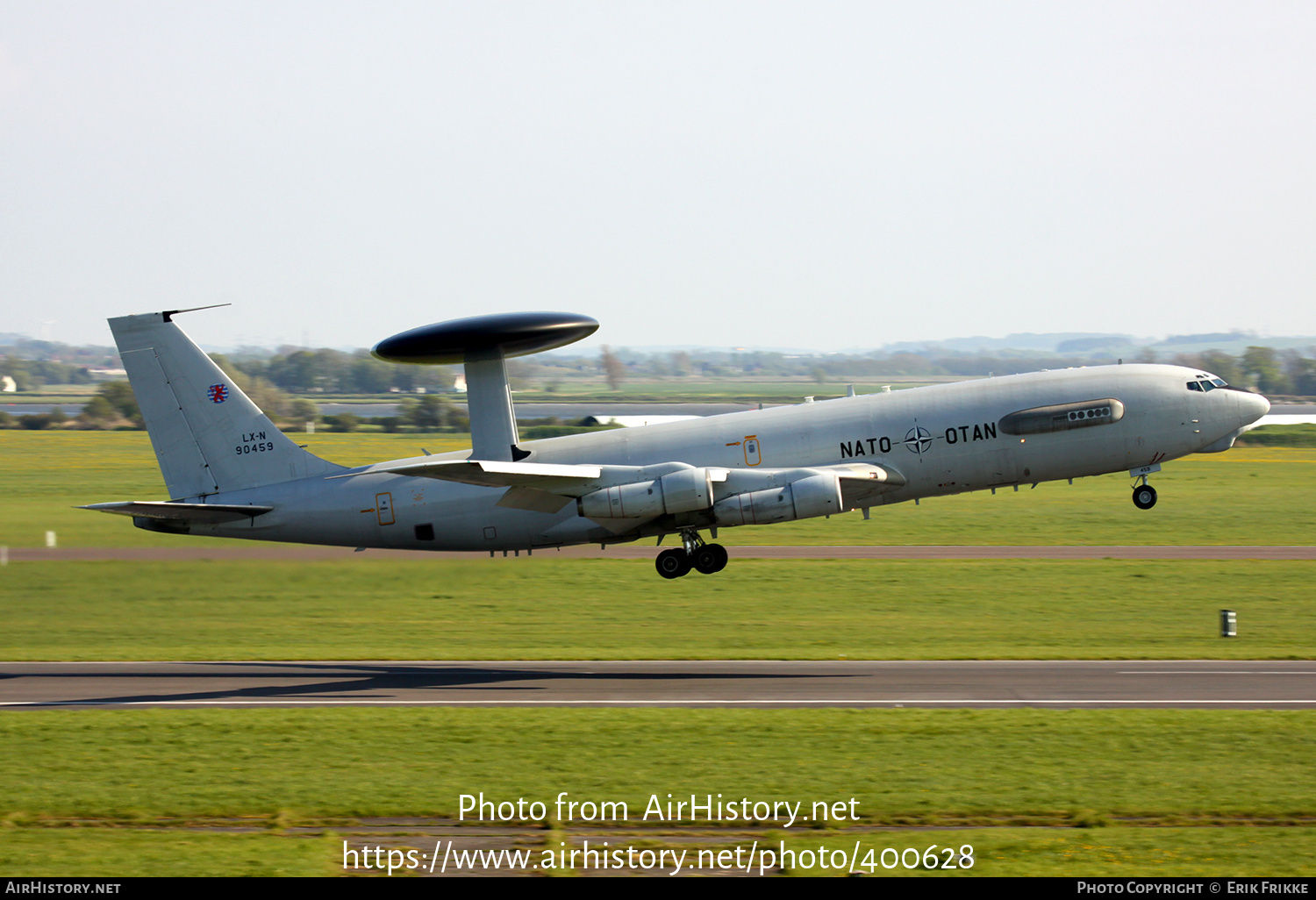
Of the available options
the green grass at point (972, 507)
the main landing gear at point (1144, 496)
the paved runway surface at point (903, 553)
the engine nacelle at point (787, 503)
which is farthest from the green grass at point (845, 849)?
the paved runway surface at point (903, 553)

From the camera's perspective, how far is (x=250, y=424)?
1447 inches

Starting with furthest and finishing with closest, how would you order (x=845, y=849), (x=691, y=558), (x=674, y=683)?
(x=691, y=558)
(x=674, y=683)
(x=845, y=849)

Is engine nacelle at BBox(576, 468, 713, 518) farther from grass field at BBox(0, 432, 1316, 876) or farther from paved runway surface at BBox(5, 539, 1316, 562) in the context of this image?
paved runway surface at BBox(5, 539, 1316, 562)

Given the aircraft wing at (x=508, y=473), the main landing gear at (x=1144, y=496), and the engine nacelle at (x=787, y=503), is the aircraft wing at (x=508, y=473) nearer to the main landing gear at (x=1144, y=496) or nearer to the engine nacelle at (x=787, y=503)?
the engine nacelle at (x=787, y=503)

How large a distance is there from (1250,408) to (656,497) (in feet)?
55.6

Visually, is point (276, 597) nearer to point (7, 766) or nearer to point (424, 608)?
point (424, 608)

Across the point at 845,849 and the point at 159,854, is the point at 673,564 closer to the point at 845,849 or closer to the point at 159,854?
the point at 845,849

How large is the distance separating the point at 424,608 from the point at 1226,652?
27.9 m

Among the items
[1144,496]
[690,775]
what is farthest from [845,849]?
[1144,496]

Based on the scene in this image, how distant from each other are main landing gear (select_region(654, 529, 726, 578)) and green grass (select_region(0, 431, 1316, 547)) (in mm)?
18014

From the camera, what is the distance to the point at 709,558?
35344 mm

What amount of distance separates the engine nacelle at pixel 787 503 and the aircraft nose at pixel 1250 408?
38.0 ft

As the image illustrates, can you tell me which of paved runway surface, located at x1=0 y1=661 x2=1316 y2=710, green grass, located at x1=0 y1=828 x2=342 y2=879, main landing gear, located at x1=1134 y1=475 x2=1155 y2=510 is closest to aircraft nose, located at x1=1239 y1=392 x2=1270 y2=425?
main landing gear, located at x1=1134 y1=475 x2=1155 y2=510
